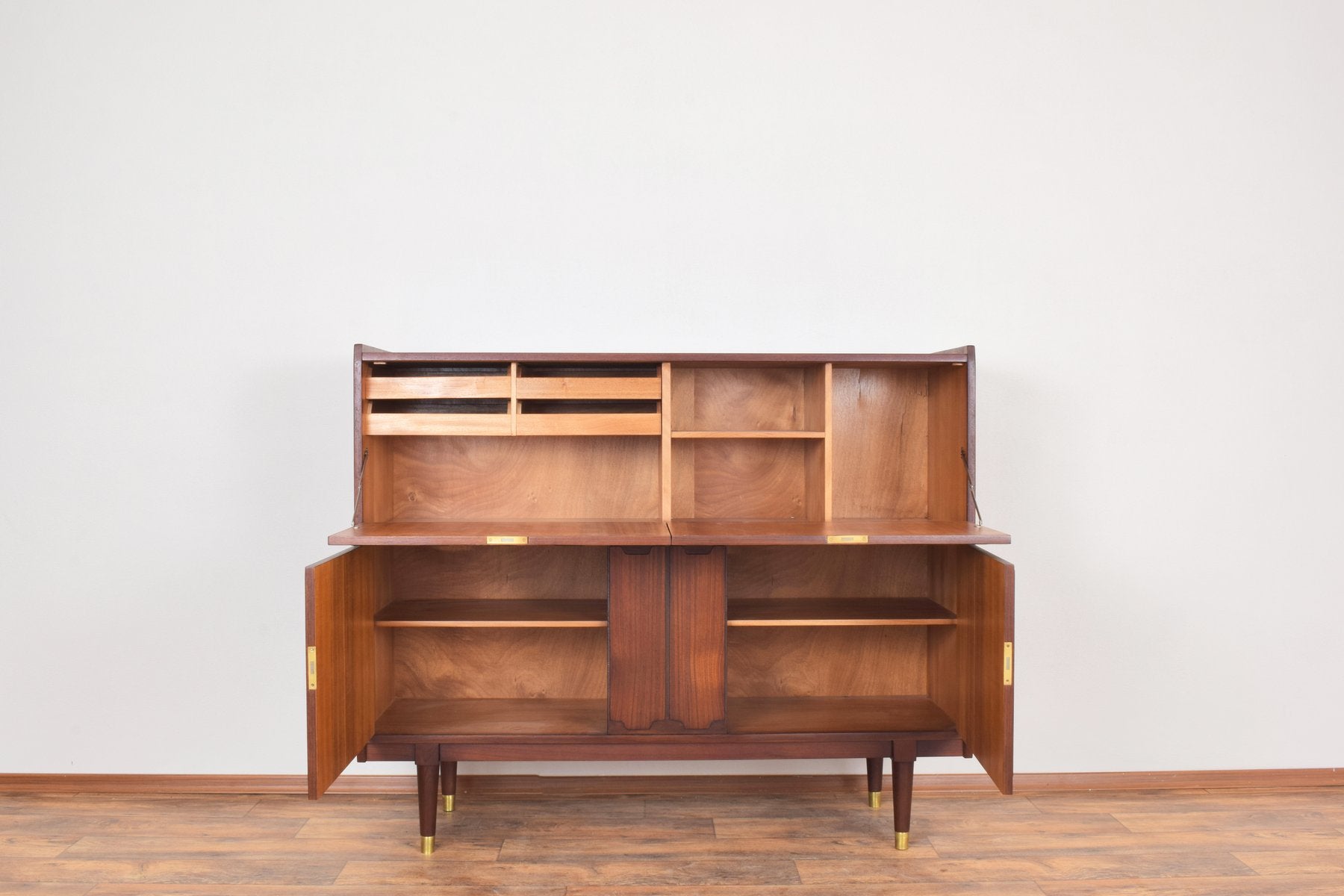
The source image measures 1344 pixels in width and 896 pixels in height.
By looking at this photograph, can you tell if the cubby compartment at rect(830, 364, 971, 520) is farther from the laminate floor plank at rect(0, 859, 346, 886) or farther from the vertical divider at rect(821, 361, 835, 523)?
the laminate floor plank at rect(0, 859, 346, 886)

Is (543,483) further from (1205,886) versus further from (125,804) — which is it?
(1205,886)

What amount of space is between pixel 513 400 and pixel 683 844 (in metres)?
1.56

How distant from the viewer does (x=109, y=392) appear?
3148 mm

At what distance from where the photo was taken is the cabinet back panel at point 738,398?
3070 millimetres

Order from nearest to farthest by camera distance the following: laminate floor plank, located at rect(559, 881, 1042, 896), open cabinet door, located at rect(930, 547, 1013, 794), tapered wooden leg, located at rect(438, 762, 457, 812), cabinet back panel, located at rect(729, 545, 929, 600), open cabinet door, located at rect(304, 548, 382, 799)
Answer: open cabinet door, located at rect(304, 548, 382, 799) → open cabinet door, located at rect(930, 547, 1013, 794) → laminate floor plank, located at rect(559, 881, 1042, 896) → tapered wooden leg, located at rect(438, 762, 457, 812) → cabinet back panel, located at rect(729, 545, 929, 600)

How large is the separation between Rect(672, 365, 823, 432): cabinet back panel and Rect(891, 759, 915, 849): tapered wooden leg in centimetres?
119

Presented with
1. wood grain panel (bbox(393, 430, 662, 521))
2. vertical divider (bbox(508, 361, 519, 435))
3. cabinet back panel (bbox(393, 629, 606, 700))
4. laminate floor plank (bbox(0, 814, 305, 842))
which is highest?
vertical divider (bbox(508, 361, 519, 435))

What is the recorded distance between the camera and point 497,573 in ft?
10.1

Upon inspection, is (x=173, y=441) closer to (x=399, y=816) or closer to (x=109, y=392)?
(x=109, y=392)

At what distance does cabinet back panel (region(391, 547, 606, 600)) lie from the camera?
10.1 ft

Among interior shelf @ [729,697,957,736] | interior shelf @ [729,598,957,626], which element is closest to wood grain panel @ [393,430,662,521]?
interior shelf @ [729,598,957,626]

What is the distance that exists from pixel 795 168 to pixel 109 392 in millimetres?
2671

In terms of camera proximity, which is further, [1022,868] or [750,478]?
[750,478]

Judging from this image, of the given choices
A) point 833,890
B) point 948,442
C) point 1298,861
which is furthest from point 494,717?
point 1298,861
